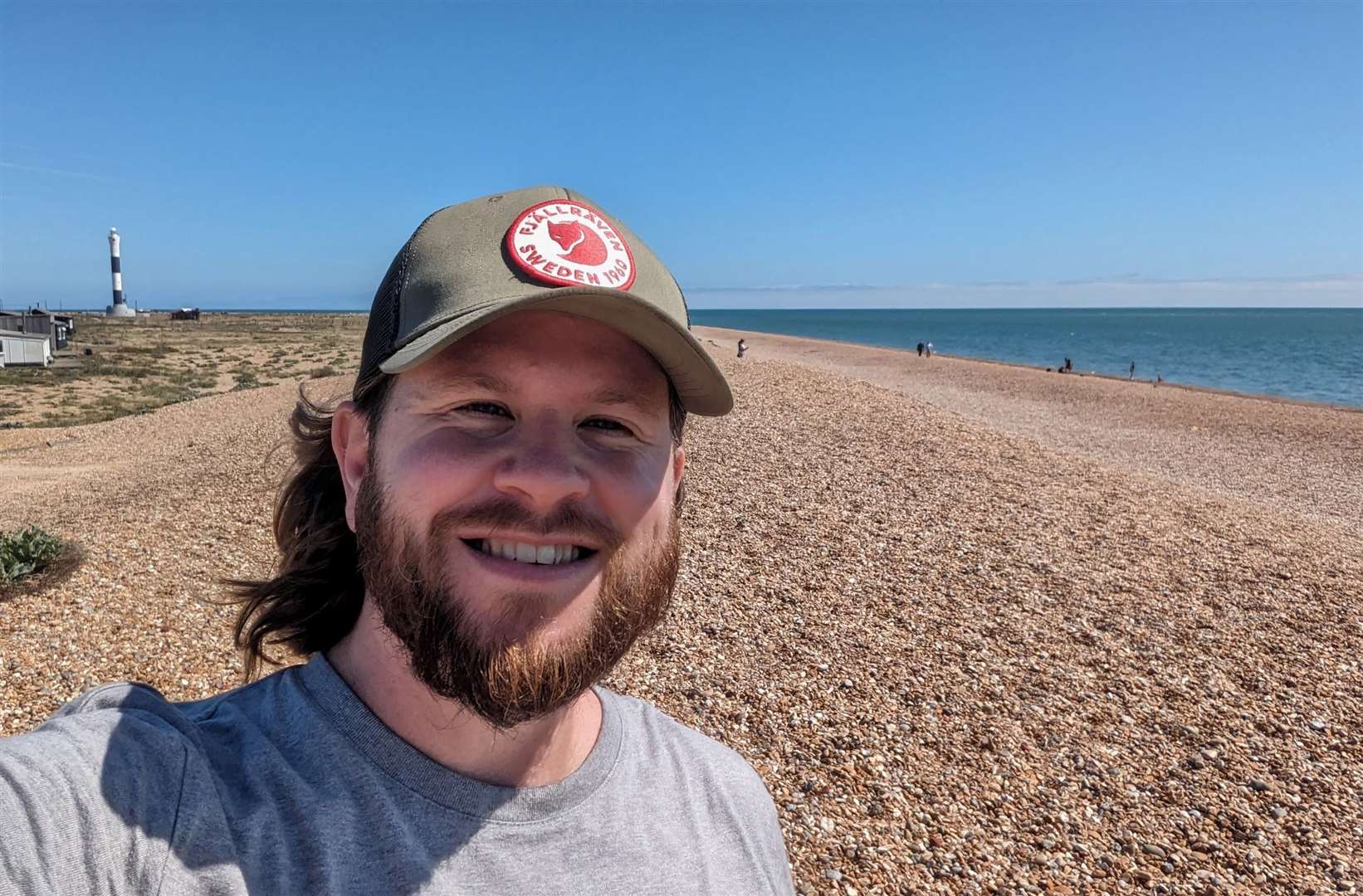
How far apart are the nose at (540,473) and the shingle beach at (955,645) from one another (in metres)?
2.02

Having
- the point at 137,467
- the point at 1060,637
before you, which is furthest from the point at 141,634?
the point at 137,467

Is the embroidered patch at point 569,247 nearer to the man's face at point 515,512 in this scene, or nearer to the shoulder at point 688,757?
the man's face at point 515,512

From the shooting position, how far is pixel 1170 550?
372 inches

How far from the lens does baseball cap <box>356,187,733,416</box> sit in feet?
5.08

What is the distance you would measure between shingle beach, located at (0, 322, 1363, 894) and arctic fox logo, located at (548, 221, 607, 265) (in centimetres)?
219

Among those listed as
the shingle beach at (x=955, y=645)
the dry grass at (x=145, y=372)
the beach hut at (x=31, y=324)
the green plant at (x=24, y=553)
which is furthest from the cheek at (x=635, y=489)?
the beach hut at (x=31, y=324)

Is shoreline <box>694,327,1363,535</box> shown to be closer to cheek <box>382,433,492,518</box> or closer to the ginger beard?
the ginger beard

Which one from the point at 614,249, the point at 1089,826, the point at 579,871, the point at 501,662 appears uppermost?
the point at 614,249

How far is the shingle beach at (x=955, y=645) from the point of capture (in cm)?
450

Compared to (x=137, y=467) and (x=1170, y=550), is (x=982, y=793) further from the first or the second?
(x=137, y=467)

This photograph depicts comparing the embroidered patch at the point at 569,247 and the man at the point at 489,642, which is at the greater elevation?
the embroidered patch at the point at 569,247

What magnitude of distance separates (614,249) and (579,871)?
123cm

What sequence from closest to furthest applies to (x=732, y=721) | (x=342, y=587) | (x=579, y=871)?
1. (x=579, y=871)
2. (x=342, y=587)
3. (x=732, y=721)

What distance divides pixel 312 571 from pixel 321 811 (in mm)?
867
